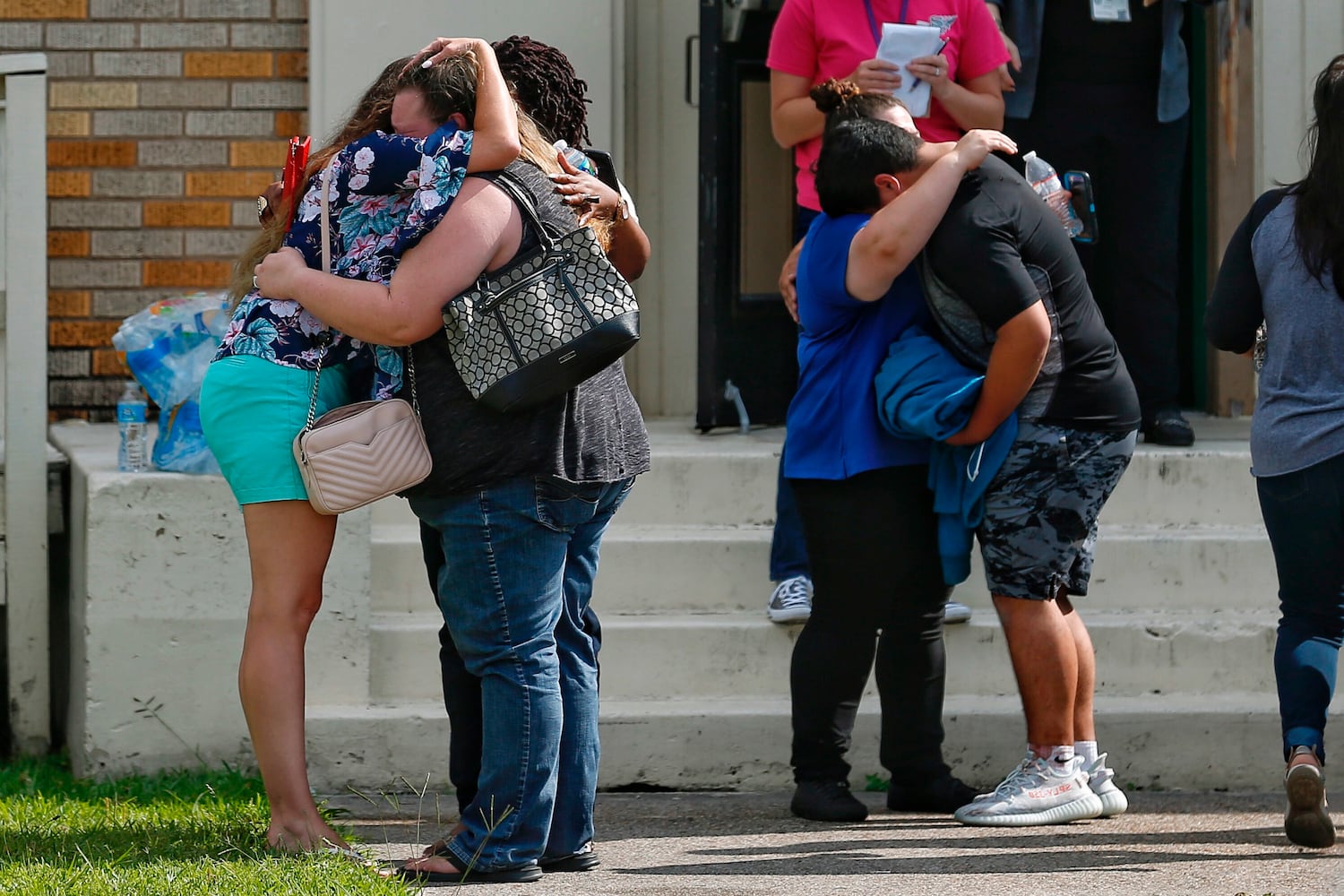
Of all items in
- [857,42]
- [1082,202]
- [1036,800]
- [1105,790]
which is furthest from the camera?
[857,42]

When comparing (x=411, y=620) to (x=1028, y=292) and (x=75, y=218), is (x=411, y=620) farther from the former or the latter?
(x=75, y=218)

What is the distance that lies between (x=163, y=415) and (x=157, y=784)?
1026 mm

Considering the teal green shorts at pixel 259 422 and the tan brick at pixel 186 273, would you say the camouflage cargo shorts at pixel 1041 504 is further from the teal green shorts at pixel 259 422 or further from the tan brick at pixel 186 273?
the tan brick at pixel 186 273

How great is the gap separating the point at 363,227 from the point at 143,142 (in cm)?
339

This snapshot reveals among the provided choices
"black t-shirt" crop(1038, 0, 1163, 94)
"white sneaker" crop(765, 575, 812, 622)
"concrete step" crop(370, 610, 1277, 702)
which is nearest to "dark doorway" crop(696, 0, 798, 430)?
"black t-shirt" crop(1038, 0, 1163, 94)

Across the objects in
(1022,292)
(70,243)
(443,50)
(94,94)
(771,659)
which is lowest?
(771,659)

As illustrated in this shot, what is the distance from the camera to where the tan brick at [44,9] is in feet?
21.5

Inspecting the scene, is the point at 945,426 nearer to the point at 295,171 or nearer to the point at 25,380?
the point at 295,171

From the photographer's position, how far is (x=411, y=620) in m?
4.98

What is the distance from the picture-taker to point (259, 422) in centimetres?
354

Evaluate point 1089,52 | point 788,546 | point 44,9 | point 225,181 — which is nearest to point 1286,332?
point 788,546

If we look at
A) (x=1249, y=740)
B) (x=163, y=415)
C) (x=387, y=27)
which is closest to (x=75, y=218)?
(x=387, y=27)

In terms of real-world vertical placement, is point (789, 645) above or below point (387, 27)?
below

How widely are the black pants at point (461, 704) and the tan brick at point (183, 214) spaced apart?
3124 millimetres
